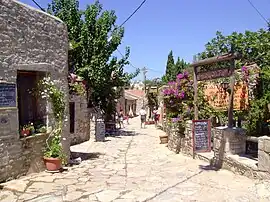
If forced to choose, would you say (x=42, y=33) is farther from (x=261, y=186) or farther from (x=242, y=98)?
(x=261, y=186)

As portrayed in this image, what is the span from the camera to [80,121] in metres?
15.2

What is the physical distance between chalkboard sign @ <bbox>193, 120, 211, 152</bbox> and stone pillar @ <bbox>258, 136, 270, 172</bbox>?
2503 millimetres

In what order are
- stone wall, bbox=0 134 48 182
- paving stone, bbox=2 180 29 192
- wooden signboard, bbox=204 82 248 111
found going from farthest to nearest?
1. wooden signboard, bbox=204 82 248 111
2. stone wall, bbox=0 134 48 182
3. paving stone, bbox=2 180 29 192

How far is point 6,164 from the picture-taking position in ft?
22.2

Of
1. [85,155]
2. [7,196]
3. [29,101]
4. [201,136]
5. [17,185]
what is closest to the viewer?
[7,196]

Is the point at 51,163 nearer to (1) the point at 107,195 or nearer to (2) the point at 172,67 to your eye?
(1) the point at 107,195

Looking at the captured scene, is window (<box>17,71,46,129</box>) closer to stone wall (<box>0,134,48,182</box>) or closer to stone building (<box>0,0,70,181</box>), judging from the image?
stone building (<box>0,0,70,181</box>)

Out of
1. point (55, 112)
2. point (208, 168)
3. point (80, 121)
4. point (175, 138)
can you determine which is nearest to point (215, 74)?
point (208, 168)

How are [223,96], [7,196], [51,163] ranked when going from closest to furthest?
[7,196], [51,163], [223,96]

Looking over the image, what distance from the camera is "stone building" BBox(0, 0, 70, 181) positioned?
6746mm

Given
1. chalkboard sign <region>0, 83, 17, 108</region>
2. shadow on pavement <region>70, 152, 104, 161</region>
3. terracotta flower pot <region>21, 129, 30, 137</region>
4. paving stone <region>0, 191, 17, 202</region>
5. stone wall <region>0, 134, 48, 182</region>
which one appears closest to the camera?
paving stone <region>0, 191, 17, 202</region>

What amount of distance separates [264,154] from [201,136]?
271 centimetres

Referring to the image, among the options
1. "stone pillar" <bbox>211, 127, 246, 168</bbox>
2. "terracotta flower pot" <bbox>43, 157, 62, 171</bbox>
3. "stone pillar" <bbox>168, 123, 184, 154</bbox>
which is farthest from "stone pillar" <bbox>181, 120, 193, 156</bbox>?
"terracotta flower pot" <bbox>43, 157, 62, 171</bbox>

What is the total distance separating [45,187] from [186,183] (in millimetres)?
2973
